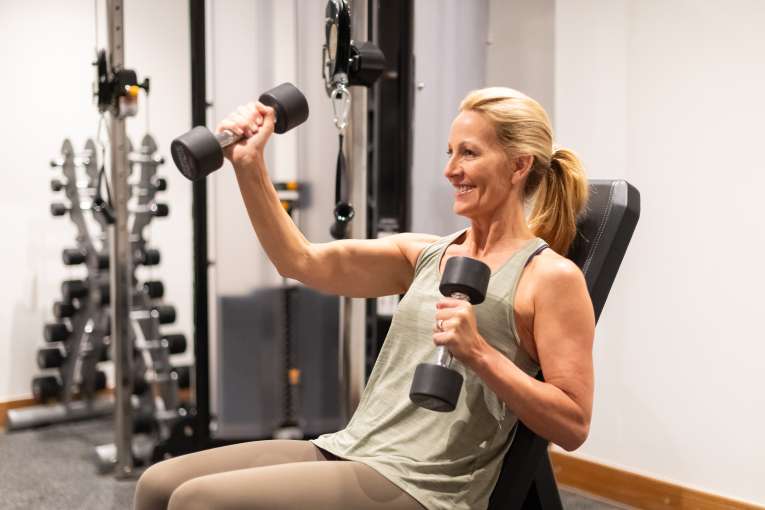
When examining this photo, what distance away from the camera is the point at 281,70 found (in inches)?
134

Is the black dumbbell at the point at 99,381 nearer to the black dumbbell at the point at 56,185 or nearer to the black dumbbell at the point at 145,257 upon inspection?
the black dumbbell at the point at 145,257

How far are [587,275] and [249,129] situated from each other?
697 mm

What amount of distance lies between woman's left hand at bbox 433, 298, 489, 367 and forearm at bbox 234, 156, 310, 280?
441 mm

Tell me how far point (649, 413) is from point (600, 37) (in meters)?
1.28

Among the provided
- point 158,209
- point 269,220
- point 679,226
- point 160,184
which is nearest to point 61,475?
point 158,209

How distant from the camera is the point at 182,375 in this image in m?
3.88

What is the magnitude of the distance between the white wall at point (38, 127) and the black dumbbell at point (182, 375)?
90cm

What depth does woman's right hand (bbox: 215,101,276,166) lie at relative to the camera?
1.56 metres

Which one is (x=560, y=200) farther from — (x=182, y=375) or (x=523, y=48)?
(x=182, y=375)

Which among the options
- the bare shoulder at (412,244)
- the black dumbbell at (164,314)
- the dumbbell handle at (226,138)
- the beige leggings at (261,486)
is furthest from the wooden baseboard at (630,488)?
the dumbbell handle at (226,138)

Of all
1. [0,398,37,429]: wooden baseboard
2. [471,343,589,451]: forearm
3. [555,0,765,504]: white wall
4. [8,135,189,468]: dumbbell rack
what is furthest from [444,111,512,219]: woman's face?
[0,398,37,429]: wooden baseboard

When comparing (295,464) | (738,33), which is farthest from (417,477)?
(738,33)

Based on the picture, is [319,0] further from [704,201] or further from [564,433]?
[564,433]

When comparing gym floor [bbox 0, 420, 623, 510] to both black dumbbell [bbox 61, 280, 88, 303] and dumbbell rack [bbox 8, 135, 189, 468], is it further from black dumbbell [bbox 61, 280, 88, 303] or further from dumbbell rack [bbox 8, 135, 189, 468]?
black dumbbell [bbox 61, 280, 88, 303]
